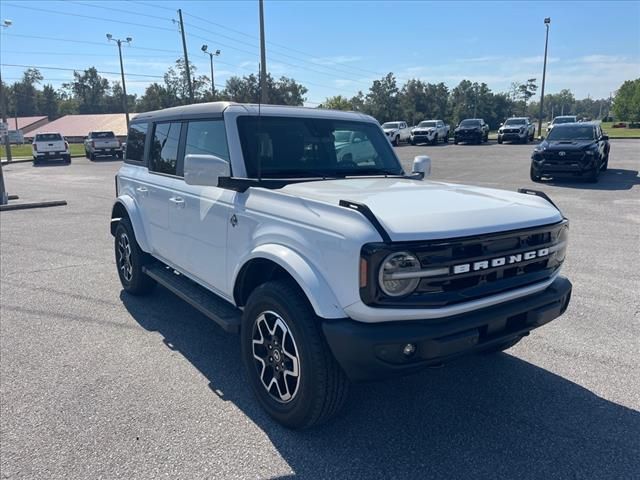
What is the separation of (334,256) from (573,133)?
15.6 metres

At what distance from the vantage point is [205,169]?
130 inches

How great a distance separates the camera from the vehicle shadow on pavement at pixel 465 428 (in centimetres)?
268

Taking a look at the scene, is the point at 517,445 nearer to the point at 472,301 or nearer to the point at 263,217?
the point at 472,301

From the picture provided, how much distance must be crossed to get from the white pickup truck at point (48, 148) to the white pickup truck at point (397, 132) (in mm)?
22615

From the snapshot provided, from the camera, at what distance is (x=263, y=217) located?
3.15m

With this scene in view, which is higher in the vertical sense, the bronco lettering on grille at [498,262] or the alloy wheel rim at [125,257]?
the bronco lettering on grille at [498,262]

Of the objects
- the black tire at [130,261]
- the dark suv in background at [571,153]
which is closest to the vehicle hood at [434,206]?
the black tire at [130,261]

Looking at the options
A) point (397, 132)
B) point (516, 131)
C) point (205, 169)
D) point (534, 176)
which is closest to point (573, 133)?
point (534, 176)

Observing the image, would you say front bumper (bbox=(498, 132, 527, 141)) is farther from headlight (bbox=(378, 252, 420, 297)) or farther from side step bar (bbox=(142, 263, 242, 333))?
headlight (bbox=(378, 252, 420, 297))

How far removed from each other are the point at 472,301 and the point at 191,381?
218 cm

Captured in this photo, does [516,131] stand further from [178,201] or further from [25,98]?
[25,98]

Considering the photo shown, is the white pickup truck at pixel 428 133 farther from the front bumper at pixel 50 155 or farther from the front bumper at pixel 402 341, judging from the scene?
the front bumper at pixel 402 341

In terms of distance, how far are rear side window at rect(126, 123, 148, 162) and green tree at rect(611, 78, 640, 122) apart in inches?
3529

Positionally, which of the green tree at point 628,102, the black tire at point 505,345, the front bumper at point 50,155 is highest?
the green tree at point 628,102
